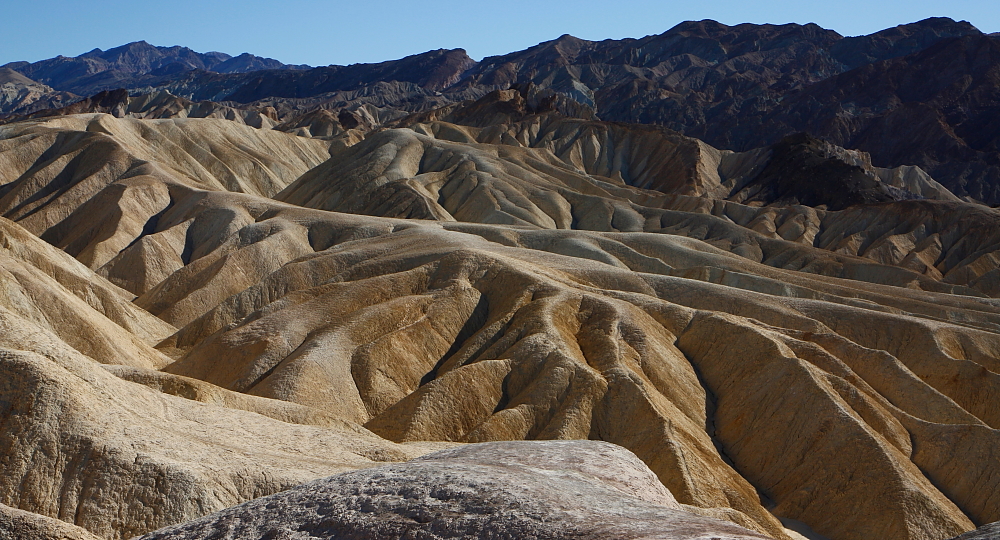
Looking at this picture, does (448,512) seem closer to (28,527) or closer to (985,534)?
(28,527)

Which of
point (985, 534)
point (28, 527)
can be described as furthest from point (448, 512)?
point (985, 534)

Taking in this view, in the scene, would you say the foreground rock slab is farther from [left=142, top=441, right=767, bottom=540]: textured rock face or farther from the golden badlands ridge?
the golden badlands ridge

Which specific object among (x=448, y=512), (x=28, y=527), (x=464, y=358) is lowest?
(x=448, y=512)

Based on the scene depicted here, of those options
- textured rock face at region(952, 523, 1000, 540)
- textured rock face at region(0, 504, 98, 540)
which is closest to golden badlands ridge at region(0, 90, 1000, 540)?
textured rock face at region(0, 504, 98, 540)

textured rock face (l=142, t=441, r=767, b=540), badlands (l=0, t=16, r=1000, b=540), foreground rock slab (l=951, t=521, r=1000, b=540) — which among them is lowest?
foreground rock slab (l=951, t=521, r=1000, b=540)

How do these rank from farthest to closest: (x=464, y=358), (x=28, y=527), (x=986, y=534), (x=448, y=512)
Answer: (x=464, y=358) → (x=448, y=512) → (x=28, y=527) → (x=986, y=534)

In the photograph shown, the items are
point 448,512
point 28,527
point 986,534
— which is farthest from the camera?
point 448,512
